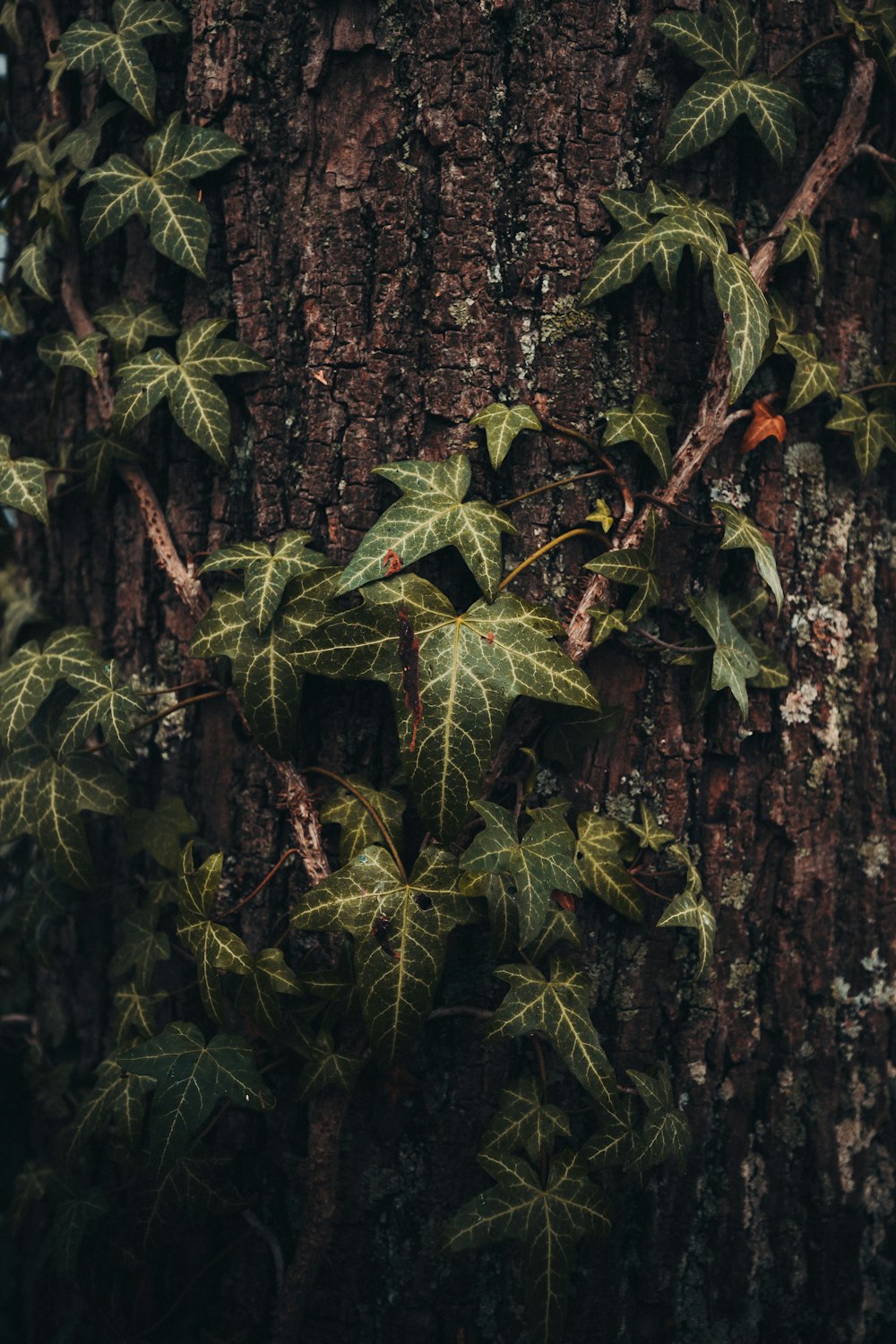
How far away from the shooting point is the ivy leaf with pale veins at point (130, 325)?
1809 mm

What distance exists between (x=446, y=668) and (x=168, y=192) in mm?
1070

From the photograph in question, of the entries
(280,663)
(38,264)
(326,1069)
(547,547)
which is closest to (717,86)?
(547,547)

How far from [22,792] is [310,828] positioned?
651mm

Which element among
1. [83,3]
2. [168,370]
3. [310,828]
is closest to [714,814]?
[310,828]

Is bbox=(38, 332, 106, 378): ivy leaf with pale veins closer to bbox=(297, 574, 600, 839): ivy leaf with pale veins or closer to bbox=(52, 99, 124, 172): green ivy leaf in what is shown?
bbox=(52, 99, 124, 172): green ivy leaf

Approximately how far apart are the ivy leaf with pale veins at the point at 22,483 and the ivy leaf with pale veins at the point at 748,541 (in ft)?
4.30

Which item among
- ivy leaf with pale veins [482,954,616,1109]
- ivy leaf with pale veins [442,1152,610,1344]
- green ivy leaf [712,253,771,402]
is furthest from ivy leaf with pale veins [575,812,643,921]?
green ivy leaf [712,253,771,402]

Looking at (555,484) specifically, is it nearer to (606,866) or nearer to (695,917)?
(606,866)

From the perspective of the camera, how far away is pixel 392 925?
155cm

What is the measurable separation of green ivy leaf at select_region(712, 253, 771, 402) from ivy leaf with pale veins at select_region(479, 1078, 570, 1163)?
130 centimetres

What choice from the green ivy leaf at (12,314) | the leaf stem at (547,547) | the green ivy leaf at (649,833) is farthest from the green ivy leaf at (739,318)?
the green ivy leaf at (12,314)

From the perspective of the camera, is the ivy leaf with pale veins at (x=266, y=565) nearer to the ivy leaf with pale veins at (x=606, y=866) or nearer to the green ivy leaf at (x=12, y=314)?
the ivy leaf with pale veins at (x=606, y=866)

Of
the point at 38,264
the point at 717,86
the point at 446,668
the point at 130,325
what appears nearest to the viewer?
the point at 446,668

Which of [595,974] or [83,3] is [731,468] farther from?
[83,3]
